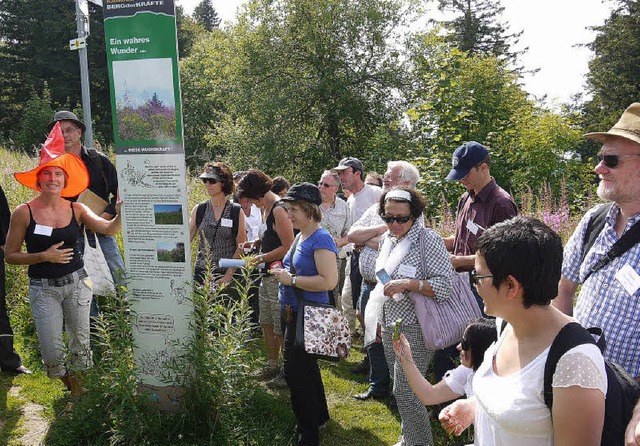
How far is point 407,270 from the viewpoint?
11.4 ft

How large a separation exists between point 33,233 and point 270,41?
50.0 ft

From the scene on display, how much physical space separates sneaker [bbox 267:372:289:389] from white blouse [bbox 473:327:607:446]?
11.0ft

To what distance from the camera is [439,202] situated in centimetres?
899

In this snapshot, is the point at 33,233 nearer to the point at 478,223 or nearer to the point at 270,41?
the point at 478,223

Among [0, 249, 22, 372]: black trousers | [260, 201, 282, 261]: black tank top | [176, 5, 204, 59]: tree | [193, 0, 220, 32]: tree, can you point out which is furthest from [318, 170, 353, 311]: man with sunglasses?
[193, 0, 220, 32]: tree

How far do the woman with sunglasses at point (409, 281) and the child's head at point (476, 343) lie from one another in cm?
86

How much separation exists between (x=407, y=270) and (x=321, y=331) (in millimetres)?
783

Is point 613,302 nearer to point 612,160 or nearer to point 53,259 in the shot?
point 612,160

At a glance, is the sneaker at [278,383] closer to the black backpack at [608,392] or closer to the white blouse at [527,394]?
the white blouse at [527,394]

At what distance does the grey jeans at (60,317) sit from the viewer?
13.7 feet

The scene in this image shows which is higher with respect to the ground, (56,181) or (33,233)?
(56,181)

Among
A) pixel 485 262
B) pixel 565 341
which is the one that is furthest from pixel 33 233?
pixel 565 341

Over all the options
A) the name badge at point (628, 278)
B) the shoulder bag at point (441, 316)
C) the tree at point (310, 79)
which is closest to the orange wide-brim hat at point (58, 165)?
the shoulder bag at point (441, 316)

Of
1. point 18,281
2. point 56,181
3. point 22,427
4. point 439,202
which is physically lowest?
point 22,427
